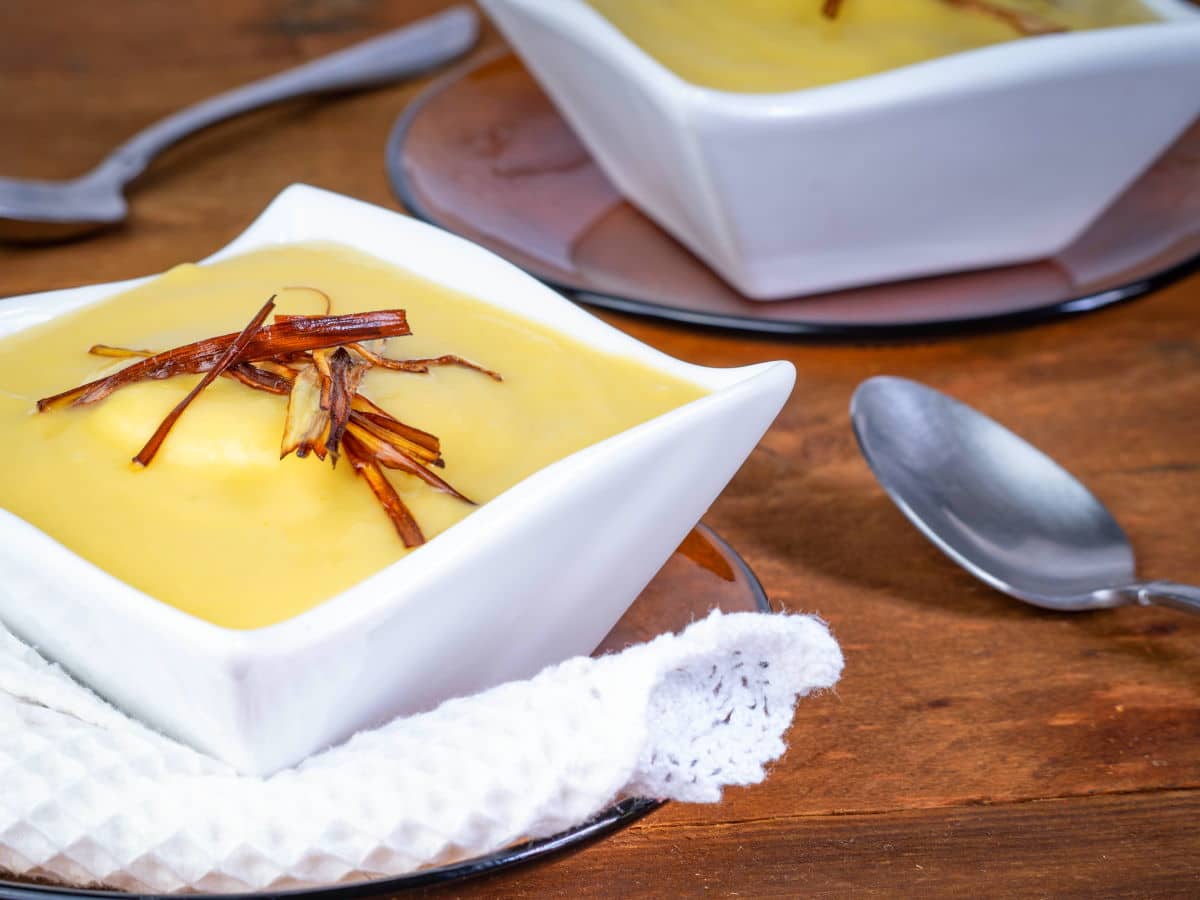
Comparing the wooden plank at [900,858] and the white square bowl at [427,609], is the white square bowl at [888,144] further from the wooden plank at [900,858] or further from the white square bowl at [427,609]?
the wooden plank at [900,858]

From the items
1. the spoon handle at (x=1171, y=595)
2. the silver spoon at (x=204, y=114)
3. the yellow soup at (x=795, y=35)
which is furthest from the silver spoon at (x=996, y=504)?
the silver spoon at (x=204, y=114)

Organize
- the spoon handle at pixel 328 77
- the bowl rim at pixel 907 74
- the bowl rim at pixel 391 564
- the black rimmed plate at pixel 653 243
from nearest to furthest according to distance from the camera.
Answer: the bowl rim at pixel 391 564, the bowl rim at pixel 907 74, the black rimmed plate at pixel 653 243, the spoon handle at pixel 328 77

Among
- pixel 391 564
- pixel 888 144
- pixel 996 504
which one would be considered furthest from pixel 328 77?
pixel 391 564

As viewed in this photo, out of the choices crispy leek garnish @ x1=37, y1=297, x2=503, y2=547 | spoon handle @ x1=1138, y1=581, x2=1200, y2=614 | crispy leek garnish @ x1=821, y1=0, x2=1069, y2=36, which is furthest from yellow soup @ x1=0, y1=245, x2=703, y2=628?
crispy leek garnish @ x1=821, y1=0, x2=1069, y2=36

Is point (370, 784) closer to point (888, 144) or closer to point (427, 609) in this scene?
point (427, 609)

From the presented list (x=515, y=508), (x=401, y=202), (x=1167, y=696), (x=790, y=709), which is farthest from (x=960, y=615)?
(x=401, y=202)

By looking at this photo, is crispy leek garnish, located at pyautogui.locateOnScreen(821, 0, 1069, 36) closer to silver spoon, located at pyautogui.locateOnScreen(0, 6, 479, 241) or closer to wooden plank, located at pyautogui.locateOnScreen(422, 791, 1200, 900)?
silver spoon, located at pyautogui.locateOnScreen(0, 6, 479, 241)
